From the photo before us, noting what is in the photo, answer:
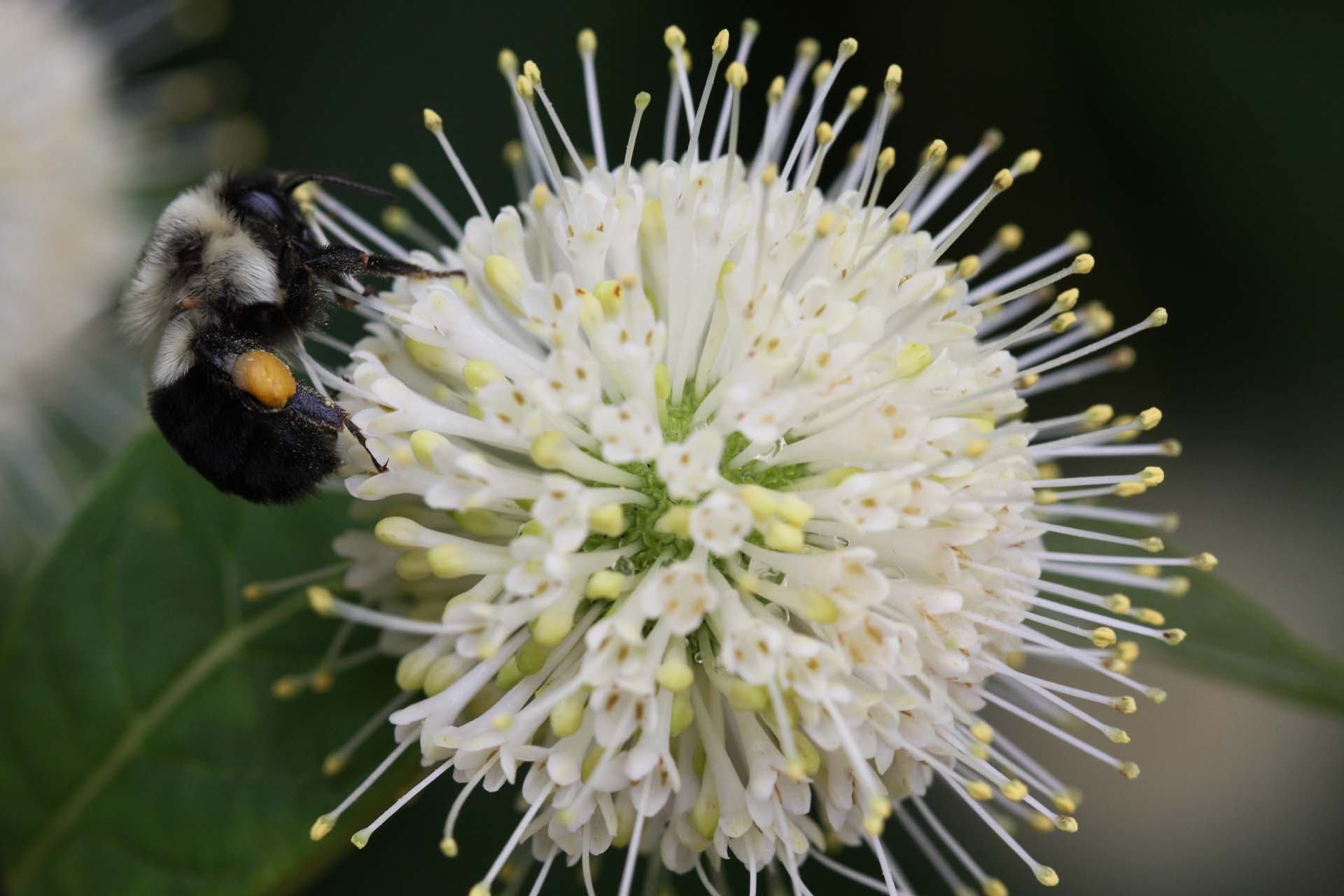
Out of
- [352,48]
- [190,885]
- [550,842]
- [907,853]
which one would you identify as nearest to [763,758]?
[550,842]

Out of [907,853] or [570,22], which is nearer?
[907,853]

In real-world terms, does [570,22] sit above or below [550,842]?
above

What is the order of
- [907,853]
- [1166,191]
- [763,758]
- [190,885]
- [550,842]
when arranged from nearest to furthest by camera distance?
[763,758] < [550,842] < [190,885] < [907,853] < [1166,191]

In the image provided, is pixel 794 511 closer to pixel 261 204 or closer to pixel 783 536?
pixel 783 536

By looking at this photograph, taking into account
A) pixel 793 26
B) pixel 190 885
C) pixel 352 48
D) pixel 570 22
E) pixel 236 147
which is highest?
pixel 793 26

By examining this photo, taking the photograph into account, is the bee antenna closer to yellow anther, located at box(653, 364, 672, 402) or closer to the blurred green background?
yellow anther, located at box(653, 364, 672, 402)

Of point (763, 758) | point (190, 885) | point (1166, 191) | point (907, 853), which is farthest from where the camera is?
point (1166, 191)

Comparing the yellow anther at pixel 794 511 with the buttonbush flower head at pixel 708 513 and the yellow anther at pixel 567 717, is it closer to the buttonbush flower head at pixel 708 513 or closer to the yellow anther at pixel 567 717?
the buttonbush flower head at pixel 708 513

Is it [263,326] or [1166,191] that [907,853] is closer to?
[1166,191]

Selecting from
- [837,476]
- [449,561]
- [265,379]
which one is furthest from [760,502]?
[265,379]

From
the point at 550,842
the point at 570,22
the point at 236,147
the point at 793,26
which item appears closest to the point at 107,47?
the point at 236,147
